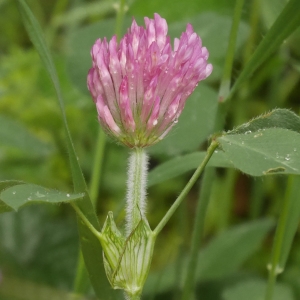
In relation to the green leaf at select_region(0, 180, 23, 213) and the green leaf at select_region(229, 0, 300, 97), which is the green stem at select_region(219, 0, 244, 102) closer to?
the green leaf at select_region(229, 0, 300, 97)

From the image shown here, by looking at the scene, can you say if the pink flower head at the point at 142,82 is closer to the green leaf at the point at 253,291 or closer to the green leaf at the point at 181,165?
the green leaf at the point at 181,165

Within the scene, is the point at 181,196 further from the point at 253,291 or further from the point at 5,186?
the point at 253,291

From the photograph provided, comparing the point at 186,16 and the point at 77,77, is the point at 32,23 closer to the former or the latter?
the point at 77,77

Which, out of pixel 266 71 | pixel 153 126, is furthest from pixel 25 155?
pixel 153 126

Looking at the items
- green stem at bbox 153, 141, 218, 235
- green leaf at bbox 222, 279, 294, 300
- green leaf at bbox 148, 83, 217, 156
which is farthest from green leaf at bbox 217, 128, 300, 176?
green leaf at bbox 222, 279, 294, 300

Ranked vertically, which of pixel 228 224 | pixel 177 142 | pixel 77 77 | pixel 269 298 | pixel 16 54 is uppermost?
pixel 16 54
